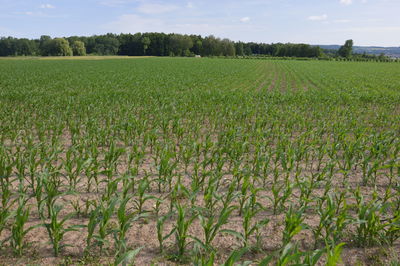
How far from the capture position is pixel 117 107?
12.2 m

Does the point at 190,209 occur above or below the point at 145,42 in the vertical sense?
below

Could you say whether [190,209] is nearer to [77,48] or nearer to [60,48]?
[60,48]

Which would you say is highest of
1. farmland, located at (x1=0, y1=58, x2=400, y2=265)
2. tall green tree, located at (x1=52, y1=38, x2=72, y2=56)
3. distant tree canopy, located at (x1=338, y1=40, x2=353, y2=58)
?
distant tree canopy, located at (x1=338, y1=40, x2=353, y2=58)

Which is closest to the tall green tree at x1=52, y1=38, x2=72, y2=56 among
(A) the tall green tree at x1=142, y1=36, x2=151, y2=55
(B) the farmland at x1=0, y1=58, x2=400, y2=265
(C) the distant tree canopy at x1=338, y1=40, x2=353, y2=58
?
(A) the tall green tree at x1=142, y1=36, x2=151, y2=55

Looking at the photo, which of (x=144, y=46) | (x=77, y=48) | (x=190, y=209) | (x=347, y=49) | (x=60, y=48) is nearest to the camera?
(x=190, y=209)

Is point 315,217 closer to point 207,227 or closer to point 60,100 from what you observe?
point 207,227

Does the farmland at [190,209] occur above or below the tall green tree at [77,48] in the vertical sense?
below

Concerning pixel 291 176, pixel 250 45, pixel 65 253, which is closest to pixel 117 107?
pixel 291 176

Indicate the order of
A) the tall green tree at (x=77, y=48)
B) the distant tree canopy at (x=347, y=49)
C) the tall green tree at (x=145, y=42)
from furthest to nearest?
1. the distant tree canopy at (x=347, y=49)
2. the tall green tree at (x=145, y=42)
3. the tall green tree at (x=77, y=48)

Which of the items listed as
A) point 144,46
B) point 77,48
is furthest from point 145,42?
point 77,48

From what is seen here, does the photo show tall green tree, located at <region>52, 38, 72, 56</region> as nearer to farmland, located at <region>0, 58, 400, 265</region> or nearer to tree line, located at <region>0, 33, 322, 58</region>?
tree line, located at <region>0, 33, 322, 58</region>

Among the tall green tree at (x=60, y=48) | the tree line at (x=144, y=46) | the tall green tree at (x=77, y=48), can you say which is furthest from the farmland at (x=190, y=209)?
the tree line at (x=144, y=46)

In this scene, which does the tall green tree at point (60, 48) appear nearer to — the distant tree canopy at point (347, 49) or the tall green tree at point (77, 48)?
the tall green tree at point (77, 48)

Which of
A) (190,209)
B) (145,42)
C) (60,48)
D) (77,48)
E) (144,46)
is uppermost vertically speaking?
(145,42)
